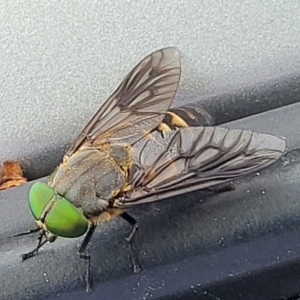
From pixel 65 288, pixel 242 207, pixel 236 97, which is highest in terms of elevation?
pixel 236 97

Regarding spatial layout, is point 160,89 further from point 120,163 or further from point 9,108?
point 9,108

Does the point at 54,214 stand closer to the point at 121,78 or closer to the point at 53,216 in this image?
the point at 53,216

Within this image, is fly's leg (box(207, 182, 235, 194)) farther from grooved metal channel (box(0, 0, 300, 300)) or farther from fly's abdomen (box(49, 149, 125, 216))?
fly's abdomen (box(49, 149, 125, 216))

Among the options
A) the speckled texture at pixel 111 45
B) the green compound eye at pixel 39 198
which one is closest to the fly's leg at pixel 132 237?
the green compound eye at pixel 39 198

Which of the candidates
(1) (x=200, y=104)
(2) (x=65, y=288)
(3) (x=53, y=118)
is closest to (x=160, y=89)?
(1) (x=200, y=104)

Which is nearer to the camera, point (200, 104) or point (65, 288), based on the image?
point (65, 288)

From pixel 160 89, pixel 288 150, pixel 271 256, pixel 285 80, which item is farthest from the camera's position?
pixel 160 89
